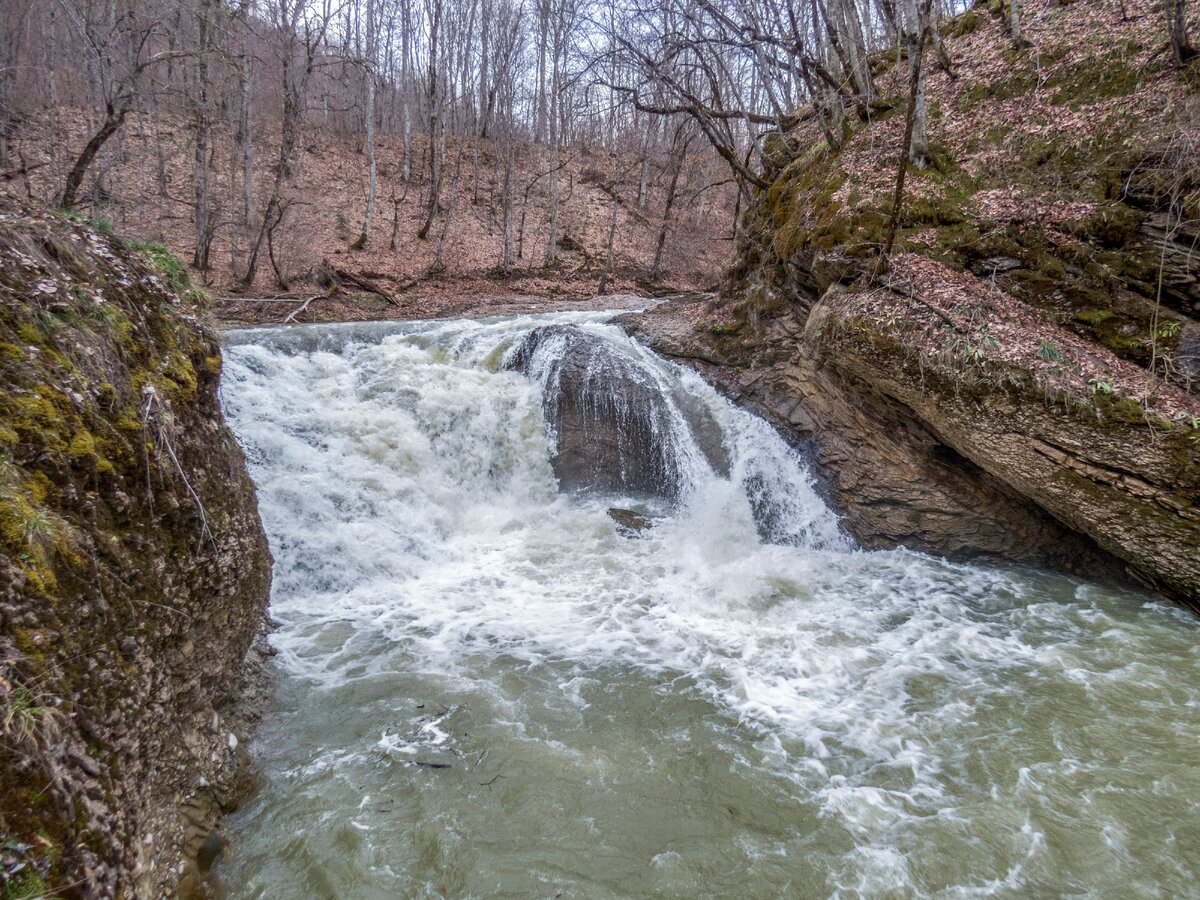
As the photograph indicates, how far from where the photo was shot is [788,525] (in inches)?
332

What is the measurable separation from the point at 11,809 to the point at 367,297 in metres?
14.9

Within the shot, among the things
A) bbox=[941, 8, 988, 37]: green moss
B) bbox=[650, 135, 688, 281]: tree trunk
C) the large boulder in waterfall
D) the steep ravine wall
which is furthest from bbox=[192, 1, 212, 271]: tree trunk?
bbox=[941, 8, 988, 37]: green moss

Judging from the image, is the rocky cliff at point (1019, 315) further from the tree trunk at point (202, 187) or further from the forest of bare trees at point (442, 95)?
the tree trunk at point (202, 187)

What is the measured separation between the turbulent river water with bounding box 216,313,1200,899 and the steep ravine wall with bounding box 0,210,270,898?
2.33ft

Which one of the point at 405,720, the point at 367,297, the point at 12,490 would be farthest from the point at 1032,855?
the point at 367,297

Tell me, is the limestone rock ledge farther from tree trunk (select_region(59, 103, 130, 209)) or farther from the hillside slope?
tree trunk (select_region(59, 103, 130, 209))

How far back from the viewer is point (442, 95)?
65.9 feet

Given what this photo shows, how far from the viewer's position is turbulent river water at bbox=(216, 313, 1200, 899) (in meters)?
3.32

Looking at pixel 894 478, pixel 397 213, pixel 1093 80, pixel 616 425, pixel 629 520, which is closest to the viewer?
pixel 1093 80

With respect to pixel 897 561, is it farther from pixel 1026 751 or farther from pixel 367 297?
pixel 367 297

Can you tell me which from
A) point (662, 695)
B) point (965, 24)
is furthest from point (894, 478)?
point (965, 24)

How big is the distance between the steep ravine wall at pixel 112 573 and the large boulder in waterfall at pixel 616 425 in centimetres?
538

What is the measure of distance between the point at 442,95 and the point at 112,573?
2146 cm

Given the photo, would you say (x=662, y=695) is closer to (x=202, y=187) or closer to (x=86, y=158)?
(x=86, y=158)
